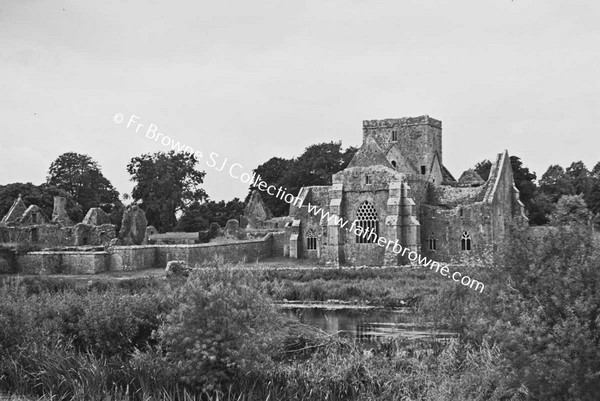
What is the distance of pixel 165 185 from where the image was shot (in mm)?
83938

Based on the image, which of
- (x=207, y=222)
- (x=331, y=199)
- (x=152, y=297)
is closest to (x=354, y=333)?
(x=152, y=297)

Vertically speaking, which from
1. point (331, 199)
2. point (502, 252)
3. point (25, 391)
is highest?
point (331, 199)

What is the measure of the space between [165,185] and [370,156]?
→ 115 feet

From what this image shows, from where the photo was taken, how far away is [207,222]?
83750 millimetres

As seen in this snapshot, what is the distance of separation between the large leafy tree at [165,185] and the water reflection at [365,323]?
172 ft

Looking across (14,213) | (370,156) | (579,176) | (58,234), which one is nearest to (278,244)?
(370,156)

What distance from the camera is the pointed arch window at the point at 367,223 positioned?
52.8 meters

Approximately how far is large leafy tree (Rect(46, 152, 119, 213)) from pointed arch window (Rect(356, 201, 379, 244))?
1720 inches

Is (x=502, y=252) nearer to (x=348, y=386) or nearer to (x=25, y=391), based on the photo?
(x=348, y=386)

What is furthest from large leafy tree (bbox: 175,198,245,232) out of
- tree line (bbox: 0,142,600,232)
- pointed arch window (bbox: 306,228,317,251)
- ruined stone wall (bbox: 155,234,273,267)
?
ruined stone wall (bbox: 155,234,273,267)

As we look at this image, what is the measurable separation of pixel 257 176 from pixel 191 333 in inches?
3052

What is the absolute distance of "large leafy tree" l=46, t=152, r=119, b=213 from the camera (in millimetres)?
90000

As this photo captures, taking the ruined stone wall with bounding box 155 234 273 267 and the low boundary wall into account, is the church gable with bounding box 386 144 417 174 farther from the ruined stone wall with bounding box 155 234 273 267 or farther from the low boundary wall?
the low boundary wall

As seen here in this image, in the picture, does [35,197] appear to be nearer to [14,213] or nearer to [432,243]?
[14,213]
